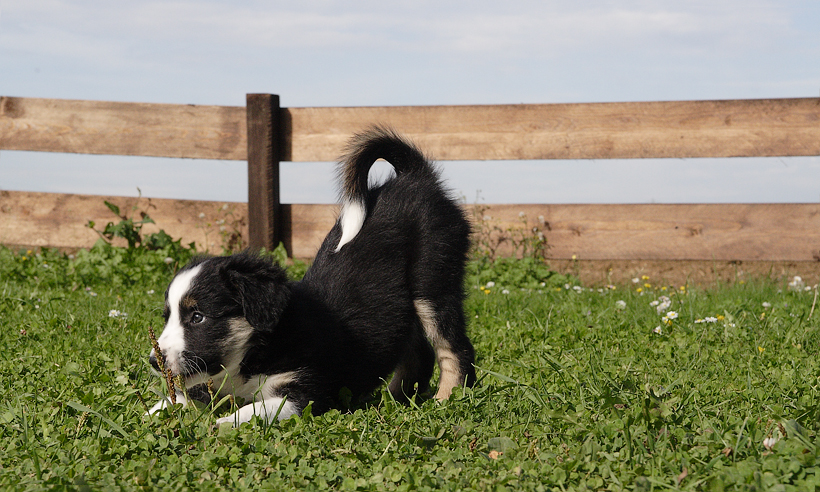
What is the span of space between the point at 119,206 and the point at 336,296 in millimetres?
5602

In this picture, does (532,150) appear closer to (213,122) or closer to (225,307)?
(213,122)

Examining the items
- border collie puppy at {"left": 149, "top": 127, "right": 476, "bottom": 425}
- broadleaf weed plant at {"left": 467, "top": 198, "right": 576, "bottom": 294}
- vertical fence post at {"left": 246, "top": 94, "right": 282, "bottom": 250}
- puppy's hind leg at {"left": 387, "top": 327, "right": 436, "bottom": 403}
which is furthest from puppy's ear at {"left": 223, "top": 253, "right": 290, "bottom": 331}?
vertical fence post at {"left": 246, "top": 94, "right": 282, "bottom": 250}

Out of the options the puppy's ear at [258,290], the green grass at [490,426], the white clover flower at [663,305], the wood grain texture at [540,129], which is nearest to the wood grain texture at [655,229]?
the wood grain texture at [540,129]

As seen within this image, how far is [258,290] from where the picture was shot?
2.83 m

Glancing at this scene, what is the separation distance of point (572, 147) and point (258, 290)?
17.1 feet

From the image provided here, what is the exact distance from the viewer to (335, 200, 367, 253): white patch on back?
3.40 metres

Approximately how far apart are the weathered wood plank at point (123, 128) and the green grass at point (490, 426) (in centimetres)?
377

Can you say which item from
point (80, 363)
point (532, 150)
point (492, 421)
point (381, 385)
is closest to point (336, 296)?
point (381, 385)

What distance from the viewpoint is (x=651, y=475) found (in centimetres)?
212

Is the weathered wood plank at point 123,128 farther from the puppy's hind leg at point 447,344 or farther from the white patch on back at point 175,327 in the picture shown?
the white patch on back at point 175,327

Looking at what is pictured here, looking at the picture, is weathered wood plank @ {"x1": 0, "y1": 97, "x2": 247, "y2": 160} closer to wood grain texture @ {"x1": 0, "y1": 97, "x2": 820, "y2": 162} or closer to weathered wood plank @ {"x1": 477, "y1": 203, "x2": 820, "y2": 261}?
wood grain texture @ {"x1": 0, "y1": 97, "x2": 820, "y2": 162}

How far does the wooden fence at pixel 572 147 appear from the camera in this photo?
23.8ft

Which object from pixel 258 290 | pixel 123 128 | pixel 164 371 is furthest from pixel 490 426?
pixel 123 128

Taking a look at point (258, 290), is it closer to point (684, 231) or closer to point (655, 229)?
point (655, 229)
